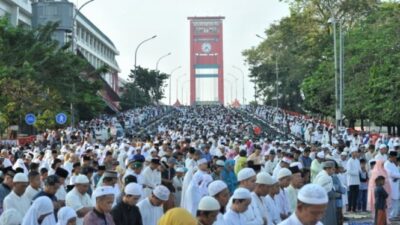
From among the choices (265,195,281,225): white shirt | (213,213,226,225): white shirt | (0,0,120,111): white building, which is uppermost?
(0,0,120,111): white building

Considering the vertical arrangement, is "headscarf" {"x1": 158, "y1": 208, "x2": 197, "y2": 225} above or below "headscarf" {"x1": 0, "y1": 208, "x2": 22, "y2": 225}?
above

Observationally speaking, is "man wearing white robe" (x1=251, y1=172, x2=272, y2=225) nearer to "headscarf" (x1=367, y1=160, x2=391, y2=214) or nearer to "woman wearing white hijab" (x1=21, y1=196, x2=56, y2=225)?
"woman wearing white hijab" (x1=21, y1=196, x2=56, y2=225)

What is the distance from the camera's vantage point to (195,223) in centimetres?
496

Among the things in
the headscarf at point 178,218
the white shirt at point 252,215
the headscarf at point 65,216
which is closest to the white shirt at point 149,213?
the white shirt at point 252,215

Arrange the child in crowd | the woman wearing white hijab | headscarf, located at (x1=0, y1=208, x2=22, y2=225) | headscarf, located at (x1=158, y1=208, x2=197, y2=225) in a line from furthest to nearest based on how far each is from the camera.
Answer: the child in crowd, headscarf, located at (x1=0, y1=208, x2=22, y2=225), the woman wearing white hijab, headscarf, located at (x1=158, y1=208, x2=197, y2=225)

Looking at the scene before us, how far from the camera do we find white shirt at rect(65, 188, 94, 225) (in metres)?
8.09

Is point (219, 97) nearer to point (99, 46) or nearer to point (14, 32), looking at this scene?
point (99, 46)

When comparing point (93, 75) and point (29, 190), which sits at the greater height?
point (93, 75)

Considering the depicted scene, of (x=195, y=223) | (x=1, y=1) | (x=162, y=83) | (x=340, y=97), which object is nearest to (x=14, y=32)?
(x=340, y=97)

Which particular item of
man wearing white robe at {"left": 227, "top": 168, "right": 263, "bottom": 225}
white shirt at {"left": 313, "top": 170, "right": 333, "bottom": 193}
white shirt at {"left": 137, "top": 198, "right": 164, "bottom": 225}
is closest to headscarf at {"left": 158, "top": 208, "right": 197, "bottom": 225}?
man wearing white robe at {"left": 227, "top": 168, "right": 263, "bottom": 225}

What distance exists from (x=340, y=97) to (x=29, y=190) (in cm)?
2356

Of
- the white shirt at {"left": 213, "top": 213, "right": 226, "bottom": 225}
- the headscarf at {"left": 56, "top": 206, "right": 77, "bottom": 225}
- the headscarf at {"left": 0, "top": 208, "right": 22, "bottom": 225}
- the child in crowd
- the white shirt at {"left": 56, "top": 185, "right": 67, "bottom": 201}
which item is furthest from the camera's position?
the child in crowd

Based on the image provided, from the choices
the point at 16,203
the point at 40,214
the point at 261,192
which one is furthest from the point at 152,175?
the point at 40,214

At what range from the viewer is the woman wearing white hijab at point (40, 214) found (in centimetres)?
709
